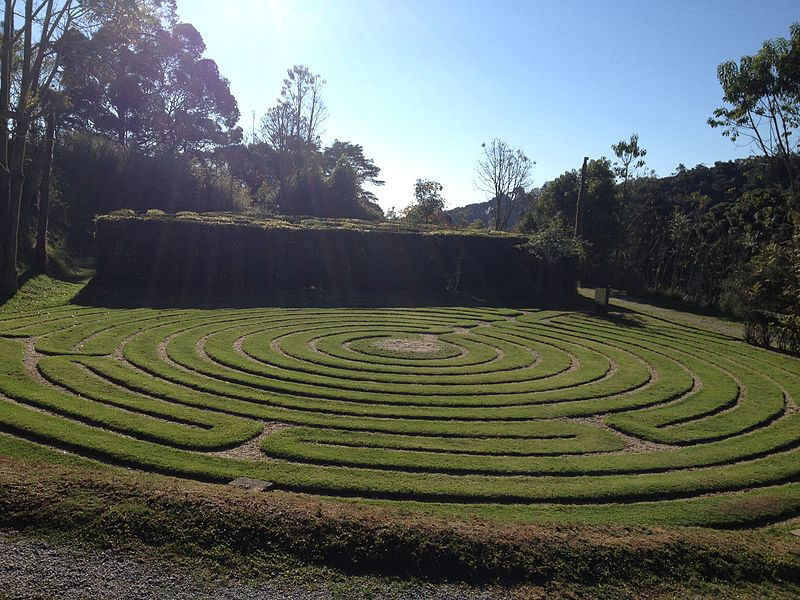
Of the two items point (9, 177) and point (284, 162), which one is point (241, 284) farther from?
point (284, 162)

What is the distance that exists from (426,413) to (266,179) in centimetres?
7077

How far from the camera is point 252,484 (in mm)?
9305

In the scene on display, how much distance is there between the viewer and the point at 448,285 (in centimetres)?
3922

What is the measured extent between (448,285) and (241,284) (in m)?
13.6

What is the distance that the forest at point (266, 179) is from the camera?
25.7 meters

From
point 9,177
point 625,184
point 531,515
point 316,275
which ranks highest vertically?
point 625,184

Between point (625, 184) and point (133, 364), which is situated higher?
point (625, 184)

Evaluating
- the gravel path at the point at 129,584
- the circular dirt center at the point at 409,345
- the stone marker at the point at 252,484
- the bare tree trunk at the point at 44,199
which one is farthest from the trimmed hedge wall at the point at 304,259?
the gravel path at the point at 129,584

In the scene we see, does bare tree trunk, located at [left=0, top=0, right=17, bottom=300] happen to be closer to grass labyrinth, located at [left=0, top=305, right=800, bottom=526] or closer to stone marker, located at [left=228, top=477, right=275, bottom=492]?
grass labyrinth, located at [left=0, top=305, right=800, bottom=526]

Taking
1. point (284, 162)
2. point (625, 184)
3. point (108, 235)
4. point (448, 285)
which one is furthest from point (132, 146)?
point (625, 184)

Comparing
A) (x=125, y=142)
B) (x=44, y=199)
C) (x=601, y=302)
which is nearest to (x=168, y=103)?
(x=125, y=142)

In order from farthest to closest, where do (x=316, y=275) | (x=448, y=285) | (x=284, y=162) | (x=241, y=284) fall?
(x=284, y=162) → (x=448, y=285) → (x=316, y=275) → (x=241, y=284)

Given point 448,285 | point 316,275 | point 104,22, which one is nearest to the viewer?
point 104,22

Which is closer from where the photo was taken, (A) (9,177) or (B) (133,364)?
(B) (133,364)
